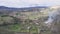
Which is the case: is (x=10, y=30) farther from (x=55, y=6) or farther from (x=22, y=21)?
(x=55, y=6)

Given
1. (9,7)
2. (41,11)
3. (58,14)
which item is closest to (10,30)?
(9,7)

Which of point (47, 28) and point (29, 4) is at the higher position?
point (29, 4)

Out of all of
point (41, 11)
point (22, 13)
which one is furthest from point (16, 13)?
point (41, 11)

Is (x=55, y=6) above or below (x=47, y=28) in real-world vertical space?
above

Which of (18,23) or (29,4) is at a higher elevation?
(29,4)

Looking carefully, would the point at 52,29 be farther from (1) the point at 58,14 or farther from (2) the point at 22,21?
(2) the point at 22,21

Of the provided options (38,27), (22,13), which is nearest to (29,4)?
(22,13)

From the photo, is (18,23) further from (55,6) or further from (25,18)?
(55,6)
